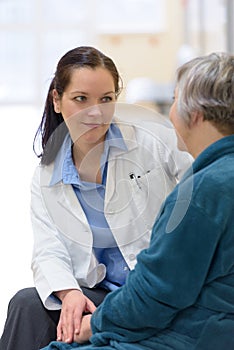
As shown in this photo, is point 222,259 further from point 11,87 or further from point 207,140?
point 11,87

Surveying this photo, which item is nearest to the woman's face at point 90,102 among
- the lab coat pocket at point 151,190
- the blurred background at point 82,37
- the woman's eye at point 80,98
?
the woman's eye at point 80,98

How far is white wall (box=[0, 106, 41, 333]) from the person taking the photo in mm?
3109

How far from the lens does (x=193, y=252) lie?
3.76ft

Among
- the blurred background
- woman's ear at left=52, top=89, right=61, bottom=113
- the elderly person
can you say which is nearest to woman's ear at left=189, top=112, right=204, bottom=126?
the elderly person

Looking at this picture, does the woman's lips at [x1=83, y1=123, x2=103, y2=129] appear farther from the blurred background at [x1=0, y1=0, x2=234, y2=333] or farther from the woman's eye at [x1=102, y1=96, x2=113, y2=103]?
the blurred background at [x1=0, y1=0, x2=234, y2=333]

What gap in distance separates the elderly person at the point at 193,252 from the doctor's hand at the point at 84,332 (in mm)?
81

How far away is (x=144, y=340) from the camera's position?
1254 millimetres

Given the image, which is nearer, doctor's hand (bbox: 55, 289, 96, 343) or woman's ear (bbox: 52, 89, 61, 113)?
doctor's hand (bbox: 55, 289, 96, 343)

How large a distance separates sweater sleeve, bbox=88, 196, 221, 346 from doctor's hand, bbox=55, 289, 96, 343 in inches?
8.3

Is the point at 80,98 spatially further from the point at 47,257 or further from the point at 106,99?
the point at 47,257

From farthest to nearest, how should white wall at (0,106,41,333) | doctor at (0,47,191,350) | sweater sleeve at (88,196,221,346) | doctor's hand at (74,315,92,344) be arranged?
white wall at (0,106,41,333), doctor at (0,47,191,350), doctor's hand at (74,315,92,344), sweater sleeve at (88,196,221,346)

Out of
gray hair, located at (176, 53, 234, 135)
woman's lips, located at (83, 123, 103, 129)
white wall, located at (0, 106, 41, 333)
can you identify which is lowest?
white wall, located at (0, 106, 41, 333)

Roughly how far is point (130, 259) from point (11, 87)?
7.13m

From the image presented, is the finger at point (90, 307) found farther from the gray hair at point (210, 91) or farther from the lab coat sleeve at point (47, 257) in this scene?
the gray hair at point (210, 91)
